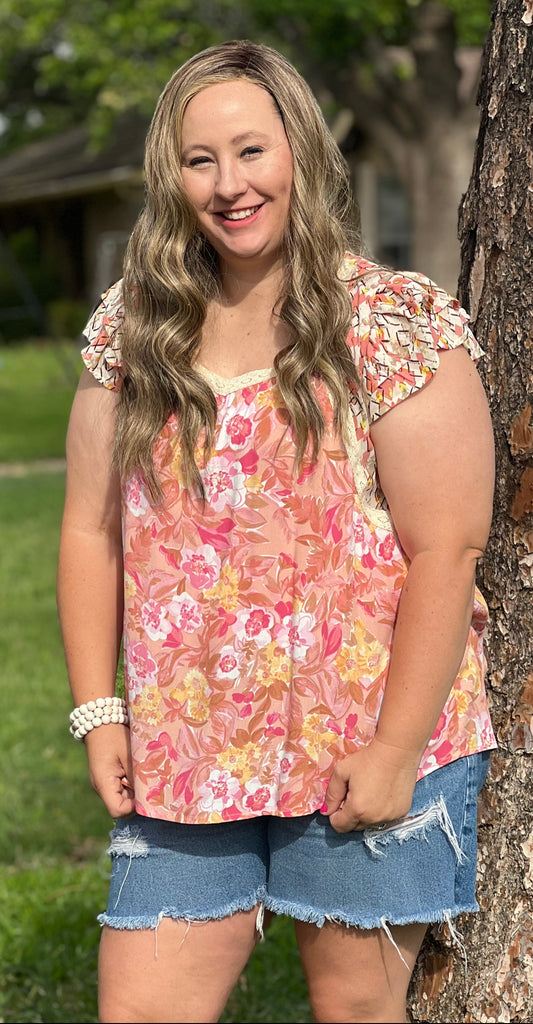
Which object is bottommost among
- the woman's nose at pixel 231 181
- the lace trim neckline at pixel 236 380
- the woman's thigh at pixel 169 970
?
the woman's thigh at pixel 169 970

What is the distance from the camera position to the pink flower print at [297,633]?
205 cm

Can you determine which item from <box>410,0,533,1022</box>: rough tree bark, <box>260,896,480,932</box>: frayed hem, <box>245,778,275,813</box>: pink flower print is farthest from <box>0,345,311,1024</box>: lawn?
<box>245,778,275,813</box>: pink flower print

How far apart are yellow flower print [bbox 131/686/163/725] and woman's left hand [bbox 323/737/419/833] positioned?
0.32 m

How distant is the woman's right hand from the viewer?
2262mm

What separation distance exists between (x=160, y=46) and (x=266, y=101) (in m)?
14.9

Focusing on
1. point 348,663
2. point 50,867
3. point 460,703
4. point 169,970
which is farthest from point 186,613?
point 50,867

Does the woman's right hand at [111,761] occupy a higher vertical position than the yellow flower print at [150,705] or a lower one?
lower

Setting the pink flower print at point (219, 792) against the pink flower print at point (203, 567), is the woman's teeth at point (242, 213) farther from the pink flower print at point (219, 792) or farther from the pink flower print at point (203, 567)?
the pink flower print at point (219, 792)

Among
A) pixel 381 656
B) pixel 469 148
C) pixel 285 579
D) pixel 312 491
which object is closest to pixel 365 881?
pixel 381 656

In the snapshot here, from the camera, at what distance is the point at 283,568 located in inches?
81.0

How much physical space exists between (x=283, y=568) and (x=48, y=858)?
2654 mm

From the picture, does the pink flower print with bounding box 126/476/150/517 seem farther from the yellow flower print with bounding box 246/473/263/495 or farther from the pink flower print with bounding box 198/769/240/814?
the pink flower print with bounding box 198/769/240/814

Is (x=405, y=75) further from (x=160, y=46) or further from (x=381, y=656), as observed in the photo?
(x=381, y=656)

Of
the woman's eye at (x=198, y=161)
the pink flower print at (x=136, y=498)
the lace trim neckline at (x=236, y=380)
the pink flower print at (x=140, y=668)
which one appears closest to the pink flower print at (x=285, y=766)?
the pink flower print at (x=140, y=668)
